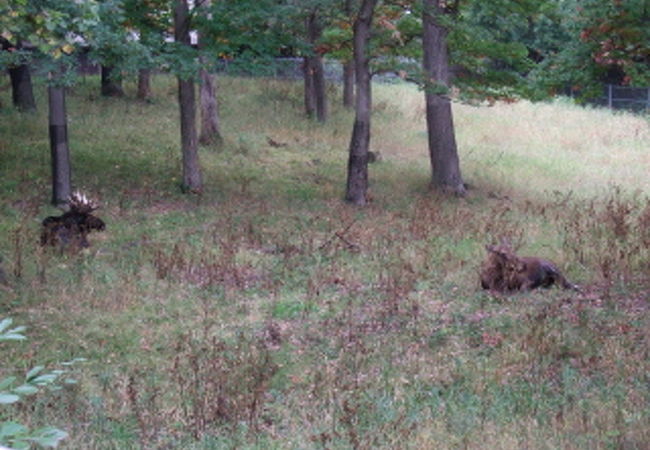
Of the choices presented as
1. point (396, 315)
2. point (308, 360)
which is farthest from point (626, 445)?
point (396, 315)

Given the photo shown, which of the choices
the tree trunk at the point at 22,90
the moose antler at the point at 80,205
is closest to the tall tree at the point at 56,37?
the moose antler at the point at 80,205

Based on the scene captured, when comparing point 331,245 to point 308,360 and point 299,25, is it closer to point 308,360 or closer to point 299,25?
point 308,360

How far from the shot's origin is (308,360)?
9328mm

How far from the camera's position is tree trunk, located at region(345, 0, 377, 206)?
19062mm

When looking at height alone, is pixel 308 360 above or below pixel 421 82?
below

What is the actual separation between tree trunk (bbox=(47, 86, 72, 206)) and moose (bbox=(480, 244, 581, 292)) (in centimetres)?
913

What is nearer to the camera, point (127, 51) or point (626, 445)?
point (626, 445)

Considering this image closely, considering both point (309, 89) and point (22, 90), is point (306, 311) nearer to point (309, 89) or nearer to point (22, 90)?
point (22, 90)

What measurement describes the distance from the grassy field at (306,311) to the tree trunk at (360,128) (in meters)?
0.46

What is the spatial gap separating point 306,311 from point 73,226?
532cm

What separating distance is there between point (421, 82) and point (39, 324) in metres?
10.7

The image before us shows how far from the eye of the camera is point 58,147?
17000mm

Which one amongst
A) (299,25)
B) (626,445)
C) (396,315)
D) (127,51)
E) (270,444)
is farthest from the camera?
(299,25)

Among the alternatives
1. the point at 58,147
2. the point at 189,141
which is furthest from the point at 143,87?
the point at 58,147
